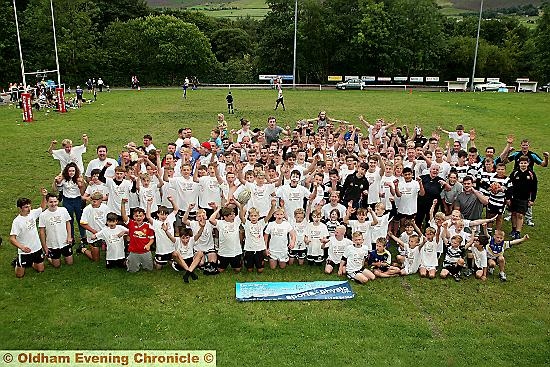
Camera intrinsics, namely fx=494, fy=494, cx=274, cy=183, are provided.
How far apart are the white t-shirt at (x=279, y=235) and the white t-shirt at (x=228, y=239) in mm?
593

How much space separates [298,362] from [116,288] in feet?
11.6

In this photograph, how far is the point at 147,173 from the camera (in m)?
9.77

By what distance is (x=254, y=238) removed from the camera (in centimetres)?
883

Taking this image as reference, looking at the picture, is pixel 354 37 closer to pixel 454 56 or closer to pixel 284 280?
pixel 454 56

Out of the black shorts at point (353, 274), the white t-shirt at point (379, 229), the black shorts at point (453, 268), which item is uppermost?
the white t-shirt at point (379, 229)

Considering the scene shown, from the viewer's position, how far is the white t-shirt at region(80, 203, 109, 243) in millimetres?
9242

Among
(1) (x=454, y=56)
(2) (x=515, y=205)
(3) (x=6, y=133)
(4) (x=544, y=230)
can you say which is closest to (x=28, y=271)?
(2) (x=515, y=205)

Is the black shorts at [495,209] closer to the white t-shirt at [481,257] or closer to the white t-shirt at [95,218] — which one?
the white t-shirt at [481,257]

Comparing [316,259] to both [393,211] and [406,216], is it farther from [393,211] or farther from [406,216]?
[406,216]

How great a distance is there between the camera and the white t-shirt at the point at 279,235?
898cm

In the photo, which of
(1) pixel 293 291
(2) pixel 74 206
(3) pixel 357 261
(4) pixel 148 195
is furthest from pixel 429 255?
(2) pixel 74 206

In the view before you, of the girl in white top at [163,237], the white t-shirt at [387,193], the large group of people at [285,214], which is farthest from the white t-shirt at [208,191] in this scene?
the white t-shirt at [387,193]

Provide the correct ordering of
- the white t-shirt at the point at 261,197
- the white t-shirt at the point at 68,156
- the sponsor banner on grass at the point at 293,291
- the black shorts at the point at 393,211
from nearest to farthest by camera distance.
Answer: the sponsor banner on grass at the point at 293,291 < the white t-shirt at the point at 261,197 < the black shorts at the point at 393,211 < the white t-shirt at the point at 68,156

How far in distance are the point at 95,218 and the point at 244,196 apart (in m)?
2.82
